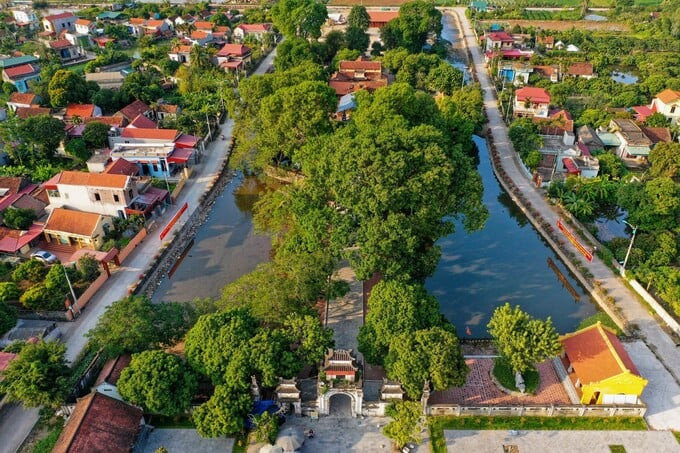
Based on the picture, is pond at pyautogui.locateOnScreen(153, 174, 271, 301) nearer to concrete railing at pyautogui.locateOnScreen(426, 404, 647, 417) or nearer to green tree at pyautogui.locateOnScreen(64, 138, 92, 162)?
green tree at pyautogui.locateOnScreen(64, 138, 92, 162)

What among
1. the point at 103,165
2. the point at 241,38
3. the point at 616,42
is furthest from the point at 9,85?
the point at 616,42

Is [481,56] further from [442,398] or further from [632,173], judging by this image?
[442,398]

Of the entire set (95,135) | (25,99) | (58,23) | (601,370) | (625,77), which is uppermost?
(58,23)

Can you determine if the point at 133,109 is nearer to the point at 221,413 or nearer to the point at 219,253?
the point at 219,253

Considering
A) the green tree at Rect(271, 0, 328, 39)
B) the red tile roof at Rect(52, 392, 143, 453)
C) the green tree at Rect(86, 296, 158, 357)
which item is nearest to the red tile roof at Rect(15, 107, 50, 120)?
the green tree at Rect(86, 296, 158, 357)

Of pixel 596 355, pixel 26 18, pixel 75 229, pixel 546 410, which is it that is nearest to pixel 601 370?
pixel 596 355

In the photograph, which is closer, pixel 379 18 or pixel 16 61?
pixel 16 61
